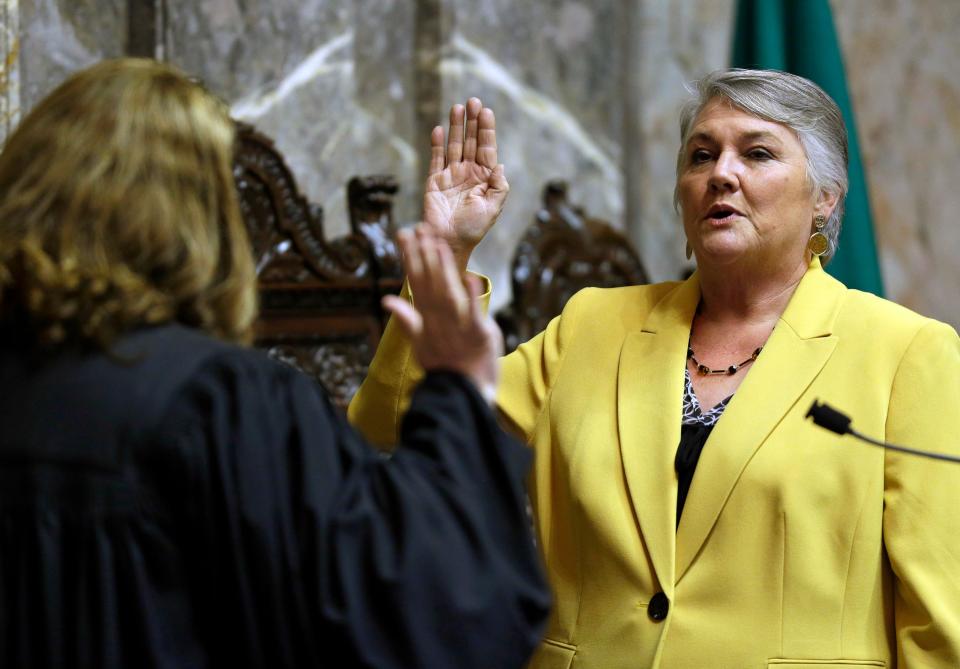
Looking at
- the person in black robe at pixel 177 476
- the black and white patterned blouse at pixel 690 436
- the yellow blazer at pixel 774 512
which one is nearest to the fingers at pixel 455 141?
the yellow blazer at pixel 774 512

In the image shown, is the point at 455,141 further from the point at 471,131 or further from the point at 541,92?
the point at 541,92

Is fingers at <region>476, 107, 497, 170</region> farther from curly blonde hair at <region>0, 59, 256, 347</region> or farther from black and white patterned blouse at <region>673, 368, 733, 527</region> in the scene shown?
curly blonde hair at <region>0, 59, 256, 347</region>

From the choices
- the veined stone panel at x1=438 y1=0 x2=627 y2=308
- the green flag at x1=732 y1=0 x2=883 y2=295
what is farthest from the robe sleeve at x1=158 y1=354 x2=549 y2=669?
the veined stone panel at x1=438 y1=0 x2=627 y2=308

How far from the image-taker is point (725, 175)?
276 cm

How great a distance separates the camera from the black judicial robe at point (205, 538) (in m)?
1.56

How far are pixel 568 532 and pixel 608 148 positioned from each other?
312cm

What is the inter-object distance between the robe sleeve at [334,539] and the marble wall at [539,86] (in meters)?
2.44

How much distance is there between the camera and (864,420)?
2.54m

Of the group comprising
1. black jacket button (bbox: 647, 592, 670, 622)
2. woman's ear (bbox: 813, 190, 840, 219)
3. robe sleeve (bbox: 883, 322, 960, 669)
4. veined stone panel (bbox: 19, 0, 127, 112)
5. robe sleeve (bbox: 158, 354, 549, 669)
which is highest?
veined stone panel (bbox: 19, 0, 127, 112)

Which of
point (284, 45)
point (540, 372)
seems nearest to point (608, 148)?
point (284, 45)

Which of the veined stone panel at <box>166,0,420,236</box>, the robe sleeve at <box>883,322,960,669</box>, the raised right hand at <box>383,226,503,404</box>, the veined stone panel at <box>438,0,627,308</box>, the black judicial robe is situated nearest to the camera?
the black judicial robe

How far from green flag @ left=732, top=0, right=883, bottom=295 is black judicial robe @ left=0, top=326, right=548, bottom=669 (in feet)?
11.2

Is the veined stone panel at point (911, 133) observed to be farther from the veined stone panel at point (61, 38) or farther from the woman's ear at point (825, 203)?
the veined stone panel at point (61, 38)

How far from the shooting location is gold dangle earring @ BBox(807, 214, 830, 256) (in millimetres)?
2861
